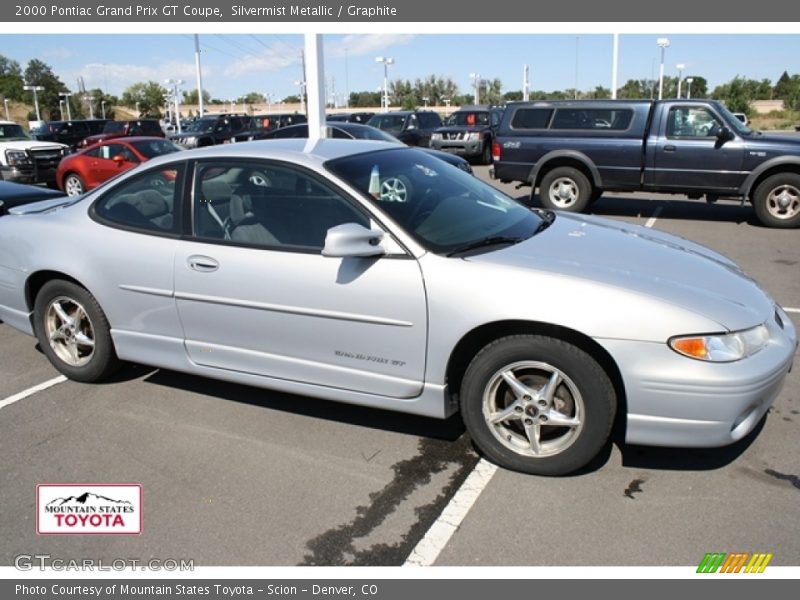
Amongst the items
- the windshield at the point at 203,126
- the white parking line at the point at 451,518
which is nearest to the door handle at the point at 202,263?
the white parking line at the point at 451,518

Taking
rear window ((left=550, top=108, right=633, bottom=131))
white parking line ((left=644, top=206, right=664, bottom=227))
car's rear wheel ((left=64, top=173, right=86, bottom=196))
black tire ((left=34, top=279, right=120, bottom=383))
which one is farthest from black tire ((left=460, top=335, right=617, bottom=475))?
car's rear wheel ((left=64, top=173, right=86, bottom=196))

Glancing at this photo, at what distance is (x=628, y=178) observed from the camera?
11203mm

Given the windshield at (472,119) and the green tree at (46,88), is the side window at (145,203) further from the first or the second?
the green tree at (46,88)

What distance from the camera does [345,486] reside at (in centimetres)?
343

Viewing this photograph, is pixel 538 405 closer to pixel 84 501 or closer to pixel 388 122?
pixel 84 501

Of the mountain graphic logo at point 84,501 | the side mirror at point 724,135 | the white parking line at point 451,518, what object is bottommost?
Answer: the white parking line at point 451,518

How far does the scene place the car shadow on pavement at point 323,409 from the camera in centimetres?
404

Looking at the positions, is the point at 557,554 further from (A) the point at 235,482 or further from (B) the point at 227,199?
(B) the point at 227,199

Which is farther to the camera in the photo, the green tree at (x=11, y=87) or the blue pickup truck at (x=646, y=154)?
the green tree at (x=11, y=87)

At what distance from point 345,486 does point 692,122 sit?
951 centimetres

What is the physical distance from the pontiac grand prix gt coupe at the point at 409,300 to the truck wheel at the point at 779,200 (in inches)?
283

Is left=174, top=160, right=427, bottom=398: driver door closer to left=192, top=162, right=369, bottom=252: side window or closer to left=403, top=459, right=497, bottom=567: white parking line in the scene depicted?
left=192, top=162, right=369, bottom=252: side window

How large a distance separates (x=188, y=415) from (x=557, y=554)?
245 cm
